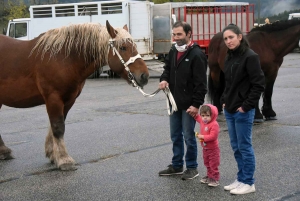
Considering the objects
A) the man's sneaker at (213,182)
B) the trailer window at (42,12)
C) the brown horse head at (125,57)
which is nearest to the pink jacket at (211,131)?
the man's sneaker at (213,182)

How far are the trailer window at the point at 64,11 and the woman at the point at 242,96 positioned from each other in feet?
58.8

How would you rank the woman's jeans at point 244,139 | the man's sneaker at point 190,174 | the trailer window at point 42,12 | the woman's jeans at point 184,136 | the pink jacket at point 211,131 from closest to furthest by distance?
the woman's jeans at point 244,139 → the pink jacket at point 211,131 → the woman's jeans at point 184,136 → the man's sneaker at point 190,174 → the trailer window at point 42,12

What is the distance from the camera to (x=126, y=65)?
614cm

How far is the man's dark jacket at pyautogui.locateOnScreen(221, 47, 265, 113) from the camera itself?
5027 millimetres

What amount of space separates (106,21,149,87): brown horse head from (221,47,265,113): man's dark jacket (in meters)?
1.18

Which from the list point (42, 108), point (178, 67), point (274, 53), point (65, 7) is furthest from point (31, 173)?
point (65, 7)

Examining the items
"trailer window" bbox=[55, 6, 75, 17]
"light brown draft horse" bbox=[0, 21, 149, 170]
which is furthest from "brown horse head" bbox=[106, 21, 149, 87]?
"trailer window" bbox=[55, 6, 75, 17]

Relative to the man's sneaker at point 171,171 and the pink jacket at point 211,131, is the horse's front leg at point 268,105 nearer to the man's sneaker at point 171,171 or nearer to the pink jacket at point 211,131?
the man's sneaker at point 171,171

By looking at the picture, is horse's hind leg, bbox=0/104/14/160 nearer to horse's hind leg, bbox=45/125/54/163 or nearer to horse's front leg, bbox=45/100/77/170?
horse's hind leg, bbox=45/125/54/163

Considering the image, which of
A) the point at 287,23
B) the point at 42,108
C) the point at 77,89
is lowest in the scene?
the point at 42,108

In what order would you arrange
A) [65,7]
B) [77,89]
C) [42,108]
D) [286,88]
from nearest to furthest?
[77,89] < [42,108] < [286,88] < [65,7]

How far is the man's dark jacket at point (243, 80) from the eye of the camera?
503cm

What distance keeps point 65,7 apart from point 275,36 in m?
14.6

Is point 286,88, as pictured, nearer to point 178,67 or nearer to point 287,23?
point 287,23
